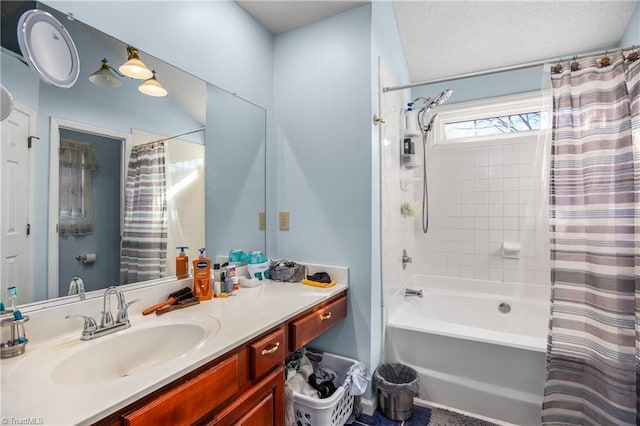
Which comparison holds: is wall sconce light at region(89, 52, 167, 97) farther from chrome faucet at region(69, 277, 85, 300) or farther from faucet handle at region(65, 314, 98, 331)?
faucet handle at region(65, 314, 98, 331)

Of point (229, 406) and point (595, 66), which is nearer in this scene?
point (229, 406)

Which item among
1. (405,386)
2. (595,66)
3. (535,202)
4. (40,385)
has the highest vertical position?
(595,66)

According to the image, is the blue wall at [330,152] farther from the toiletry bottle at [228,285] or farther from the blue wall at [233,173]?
the toiletry bottle at [228,285]

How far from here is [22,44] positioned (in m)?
1.00

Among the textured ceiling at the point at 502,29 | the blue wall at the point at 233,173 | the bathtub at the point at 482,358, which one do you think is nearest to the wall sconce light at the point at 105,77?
the blue wall at the point at 233,173

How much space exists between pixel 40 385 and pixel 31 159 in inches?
29.2

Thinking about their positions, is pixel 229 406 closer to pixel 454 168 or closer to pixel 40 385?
pixel 40 385

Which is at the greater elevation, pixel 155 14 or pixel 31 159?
pixel 155 14

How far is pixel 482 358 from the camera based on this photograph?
1.80m

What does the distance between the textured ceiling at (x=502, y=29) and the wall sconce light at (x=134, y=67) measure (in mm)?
1740

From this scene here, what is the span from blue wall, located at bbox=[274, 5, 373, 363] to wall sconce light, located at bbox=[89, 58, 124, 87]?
106cm

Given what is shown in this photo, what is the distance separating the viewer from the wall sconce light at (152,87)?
1.40 m

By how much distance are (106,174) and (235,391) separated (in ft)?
3.29

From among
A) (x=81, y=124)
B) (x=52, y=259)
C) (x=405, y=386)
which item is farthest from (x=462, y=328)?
(x=81, y=124)
